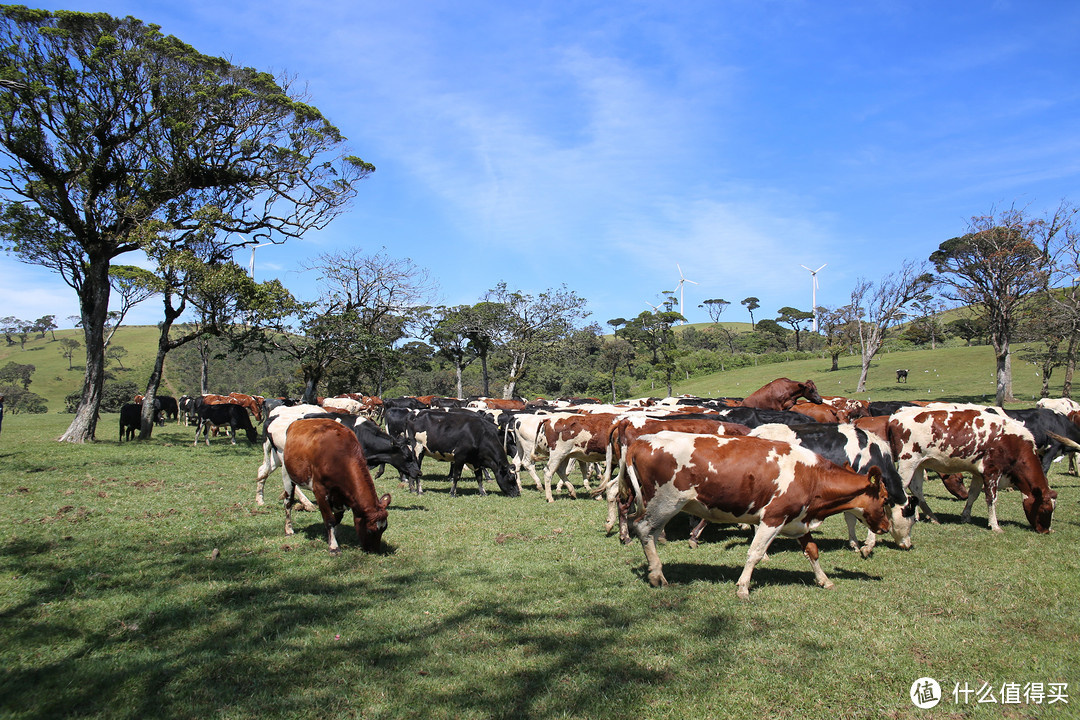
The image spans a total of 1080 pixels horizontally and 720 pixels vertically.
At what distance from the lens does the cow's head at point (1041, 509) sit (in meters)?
9.62

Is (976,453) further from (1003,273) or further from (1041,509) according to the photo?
(1003,273)

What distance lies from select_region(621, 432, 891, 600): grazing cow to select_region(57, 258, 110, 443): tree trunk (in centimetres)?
2127

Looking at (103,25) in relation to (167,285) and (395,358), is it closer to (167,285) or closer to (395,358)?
(167,285)

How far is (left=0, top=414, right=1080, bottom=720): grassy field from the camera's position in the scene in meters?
4.58

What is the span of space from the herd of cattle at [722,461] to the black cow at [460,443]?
0.03 metres

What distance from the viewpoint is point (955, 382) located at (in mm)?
44219

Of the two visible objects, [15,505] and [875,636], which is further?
[15,505]

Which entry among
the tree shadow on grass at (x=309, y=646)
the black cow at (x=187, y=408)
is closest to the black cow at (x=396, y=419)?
the tree shadow on grass at (x=309, y=646)

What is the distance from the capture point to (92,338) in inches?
812

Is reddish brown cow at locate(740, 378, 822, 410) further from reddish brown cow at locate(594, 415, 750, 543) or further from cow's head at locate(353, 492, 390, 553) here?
cow's head at locate(353, 492, 390, 553)

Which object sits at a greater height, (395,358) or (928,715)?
(395,358)

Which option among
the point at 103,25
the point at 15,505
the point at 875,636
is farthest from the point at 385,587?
the point at 103,25

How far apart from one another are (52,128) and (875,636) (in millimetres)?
25856

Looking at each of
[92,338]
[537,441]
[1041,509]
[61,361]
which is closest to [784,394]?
[537,441]
